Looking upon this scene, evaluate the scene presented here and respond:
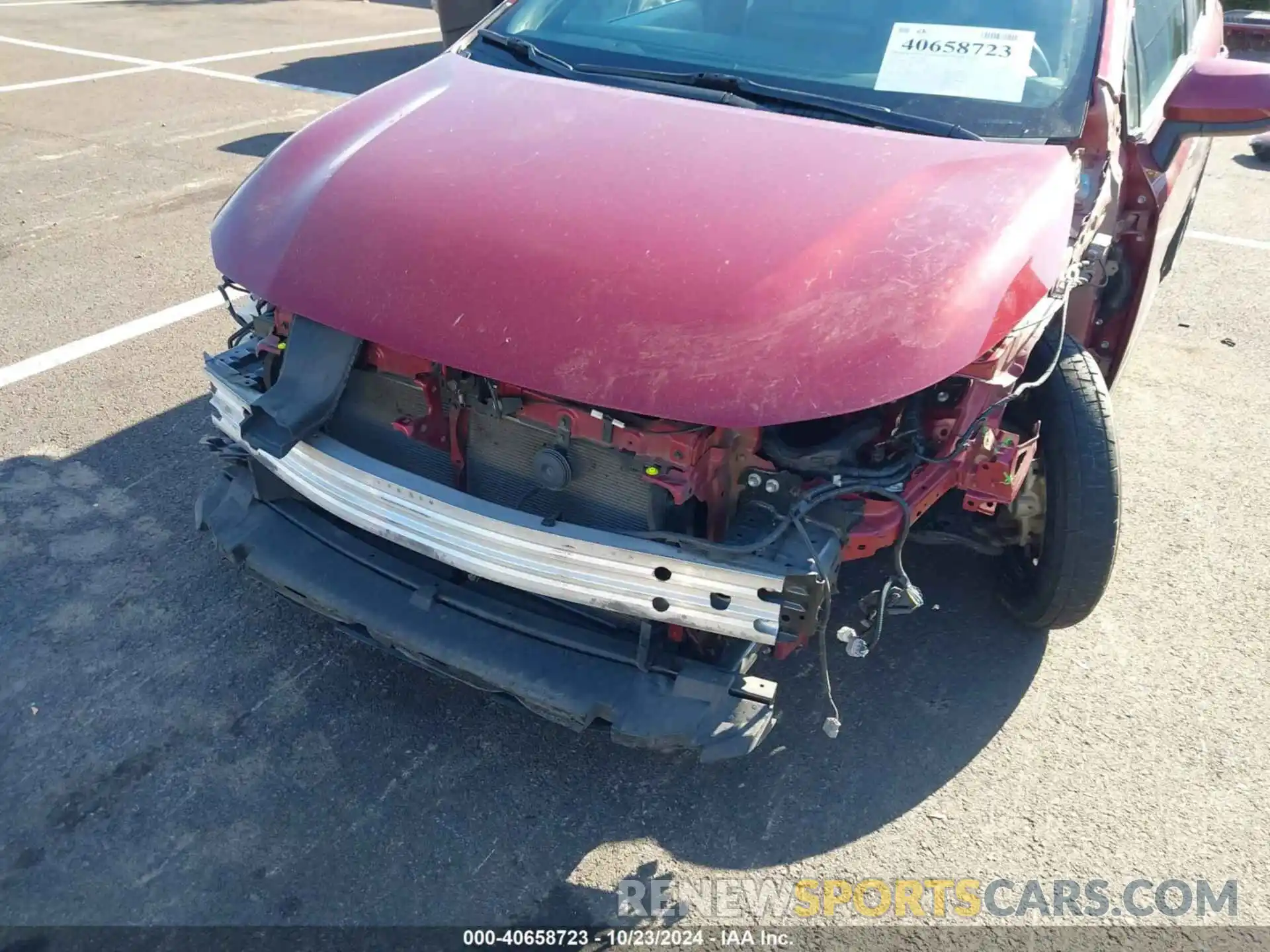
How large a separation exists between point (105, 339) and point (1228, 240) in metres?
7.01

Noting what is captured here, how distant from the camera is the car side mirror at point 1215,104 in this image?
119 inches

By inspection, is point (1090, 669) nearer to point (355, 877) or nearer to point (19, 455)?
point (355, 877)

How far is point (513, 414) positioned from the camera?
236cm

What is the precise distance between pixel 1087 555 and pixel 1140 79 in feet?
5.39

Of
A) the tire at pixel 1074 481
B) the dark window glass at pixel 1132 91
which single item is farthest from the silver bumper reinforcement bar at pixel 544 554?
the dark window glass at pixel 1132 91

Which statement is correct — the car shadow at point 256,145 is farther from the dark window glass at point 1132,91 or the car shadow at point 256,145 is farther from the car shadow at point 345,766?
the dark window glass at point 1132,91

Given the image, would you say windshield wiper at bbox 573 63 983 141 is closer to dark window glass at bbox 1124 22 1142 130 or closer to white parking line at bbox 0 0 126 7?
dark window glass at bbox 1124 22 1142 130

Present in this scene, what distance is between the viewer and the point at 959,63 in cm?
275

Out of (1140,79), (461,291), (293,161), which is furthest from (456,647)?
(1140,79)

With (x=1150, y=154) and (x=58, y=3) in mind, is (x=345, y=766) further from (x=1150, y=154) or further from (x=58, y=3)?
(x=58, y=3)

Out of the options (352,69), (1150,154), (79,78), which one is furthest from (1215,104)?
(79,78)

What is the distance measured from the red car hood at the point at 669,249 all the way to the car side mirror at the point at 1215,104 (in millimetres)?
971

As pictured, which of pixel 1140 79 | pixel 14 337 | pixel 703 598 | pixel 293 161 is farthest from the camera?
pixel 14 337

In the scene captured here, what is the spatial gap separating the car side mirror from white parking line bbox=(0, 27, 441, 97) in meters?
8.20
